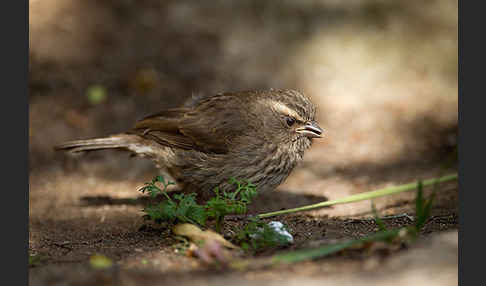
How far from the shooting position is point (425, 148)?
700 centimetres

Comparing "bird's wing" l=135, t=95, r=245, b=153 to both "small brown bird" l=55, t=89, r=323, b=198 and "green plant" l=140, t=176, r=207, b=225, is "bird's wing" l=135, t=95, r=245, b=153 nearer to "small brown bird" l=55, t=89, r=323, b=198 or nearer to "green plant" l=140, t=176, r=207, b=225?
"small brown bird" l=55, t=89, r=323, b=198

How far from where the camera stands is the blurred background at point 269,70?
700cm

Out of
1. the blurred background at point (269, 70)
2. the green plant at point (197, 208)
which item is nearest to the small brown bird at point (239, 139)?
the green plant at point (197, 208)

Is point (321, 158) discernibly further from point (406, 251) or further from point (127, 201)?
point (406, 251)

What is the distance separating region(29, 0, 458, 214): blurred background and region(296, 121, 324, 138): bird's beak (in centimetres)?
127

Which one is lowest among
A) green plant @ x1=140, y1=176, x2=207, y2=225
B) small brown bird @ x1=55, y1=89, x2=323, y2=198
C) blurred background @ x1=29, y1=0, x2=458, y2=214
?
green plant @ x1=140, y1=176, x2=207, y2=225

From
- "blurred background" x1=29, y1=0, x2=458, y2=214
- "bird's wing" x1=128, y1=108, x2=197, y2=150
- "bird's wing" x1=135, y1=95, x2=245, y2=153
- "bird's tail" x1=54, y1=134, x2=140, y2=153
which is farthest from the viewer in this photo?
"blurred background" x1=29, y1=0, x2=458, y2=214

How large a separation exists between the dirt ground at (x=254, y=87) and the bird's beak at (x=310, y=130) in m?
0.84

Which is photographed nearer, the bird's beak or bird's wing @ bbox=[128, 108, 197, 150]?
the bird's beak

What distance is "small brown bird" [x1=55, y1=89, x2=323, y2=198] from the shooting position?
17.0 feet

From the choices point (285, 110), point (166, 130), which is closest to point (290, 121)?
point (285, 110)

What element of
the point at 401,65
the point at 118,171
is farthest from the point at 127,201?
the point at 401,65

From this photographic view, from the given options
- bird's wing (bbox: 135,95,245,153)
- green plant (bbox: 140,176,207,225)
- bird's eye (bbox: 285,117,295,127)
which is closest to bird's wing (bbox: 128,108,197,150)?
bird's wing (bbox: 135,95,245,153)

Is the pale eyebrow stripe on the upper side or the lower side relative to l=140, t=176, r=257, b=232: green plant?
upper
